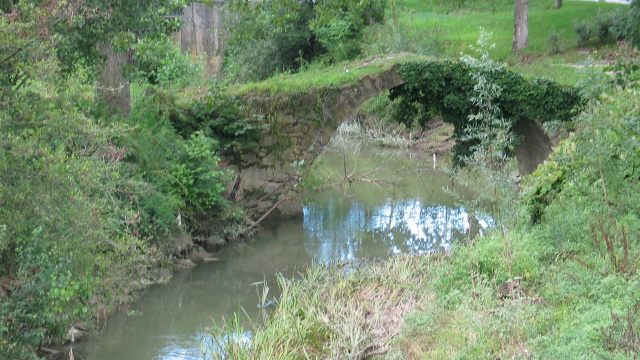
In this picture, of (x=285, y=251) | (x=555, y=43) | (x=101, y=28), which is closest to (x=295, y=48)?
(x=555, y=43)

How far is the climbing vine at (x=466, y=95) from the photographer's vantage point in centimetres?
1176

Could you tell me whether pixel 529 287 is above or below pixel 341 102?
below

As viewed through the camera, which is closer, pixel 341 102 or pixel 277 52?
pixel 341 102

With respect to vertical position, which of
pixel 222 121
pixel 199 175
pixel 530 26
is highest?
pixel 530 26

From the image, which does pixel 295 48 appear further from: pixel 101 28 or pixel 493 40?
pixel 101 28

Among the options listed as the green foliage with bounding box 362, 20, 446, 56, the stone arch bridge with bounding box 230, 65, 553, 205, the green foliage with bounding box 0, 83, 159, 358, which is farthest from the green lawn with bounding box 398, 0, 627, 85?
the green foliage with bounding box 0, 83, 159, 358

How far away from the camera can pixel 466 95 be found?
12.5 meters

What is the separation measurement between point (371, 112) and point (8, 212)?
16883 millimetres

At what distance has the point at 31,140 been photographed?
5.35 metres

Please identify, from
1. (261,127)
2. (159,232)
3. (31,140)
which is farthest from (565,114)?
(31,140)

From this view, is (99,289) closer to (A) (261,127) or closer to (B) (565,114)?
(A) (261,127)

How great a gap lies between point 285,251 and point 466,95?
4.79m

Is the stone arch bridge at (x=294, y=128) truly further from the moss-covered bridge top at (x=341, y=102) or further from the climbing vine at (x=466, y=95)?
the climbing vine at (x=466, y=95)

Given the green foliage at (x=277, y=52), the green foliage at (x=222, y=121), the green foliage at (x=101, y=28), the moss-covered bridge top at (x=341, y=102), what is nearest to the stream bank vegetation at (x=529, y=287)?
the green foliage at (x=101, y=28)
